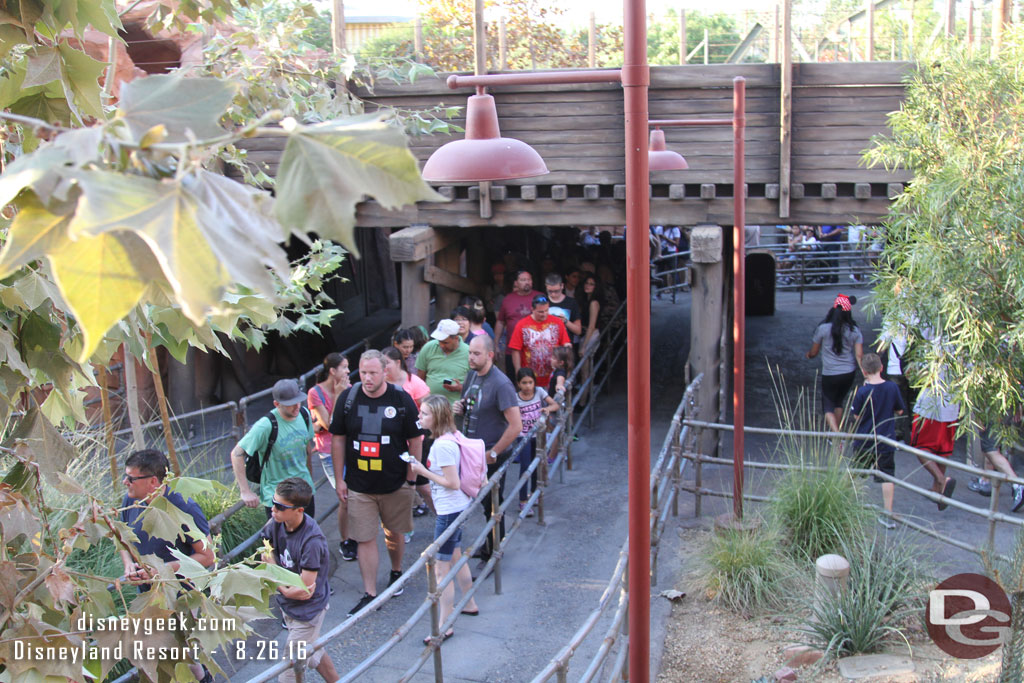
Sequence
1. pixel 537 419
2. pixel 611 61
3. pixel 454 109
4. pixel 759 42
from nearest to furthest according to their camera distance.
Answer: pixel 537 419 < pixel 454 109 < pixel 611 61 < pixel 759 42

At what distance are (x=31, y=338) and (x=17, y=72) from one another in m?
0.64

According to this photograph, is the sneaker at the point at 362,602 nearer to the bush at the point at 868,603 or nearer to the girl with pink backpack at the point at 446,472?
the girl with pink backpack at the point at 446,472

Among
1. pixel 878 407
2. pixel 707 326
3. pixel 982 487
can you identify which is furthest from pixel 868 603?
pixel 707 326

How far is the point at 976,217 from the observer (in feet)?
19.7

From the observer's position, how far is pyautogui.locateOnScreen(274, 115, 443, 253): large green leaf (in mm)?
1028

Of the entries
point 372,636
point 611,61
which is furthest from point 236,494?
point 611,61

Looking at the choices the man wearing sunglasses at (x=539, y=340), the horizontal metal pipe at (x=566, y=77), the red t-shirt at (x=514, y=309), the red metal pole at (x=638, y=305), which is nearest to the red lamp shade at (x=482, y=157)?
the horizontal metal pipe at (x=566, y=77)

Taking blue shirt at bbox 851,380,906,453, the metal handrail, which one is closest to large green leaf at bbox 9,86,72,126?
the metal handrail

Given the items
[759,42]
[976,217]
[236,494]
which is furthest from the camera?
[759,42]

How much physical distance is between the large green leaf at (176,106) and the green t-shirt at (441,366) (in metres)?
6.07

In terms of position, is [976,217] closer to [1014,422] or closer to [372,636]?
[1014,422]

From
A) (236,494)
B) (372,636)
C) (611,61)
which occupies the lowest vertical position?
(372,636)

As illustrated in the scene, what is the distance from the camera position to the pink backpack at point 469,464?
221 inches

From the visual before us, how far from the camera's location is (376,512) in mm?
5836
